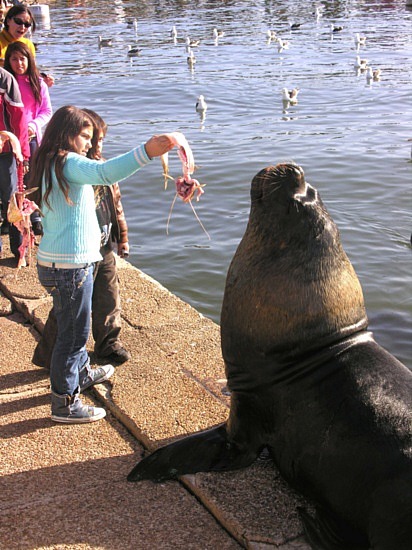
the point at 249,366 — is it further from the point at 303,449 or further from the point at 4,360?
the point at 4,360

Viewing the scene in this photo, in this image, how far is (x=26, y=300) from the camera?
19.2ft

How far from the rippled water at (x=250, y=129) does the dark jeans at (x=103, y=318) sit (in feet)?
9.82

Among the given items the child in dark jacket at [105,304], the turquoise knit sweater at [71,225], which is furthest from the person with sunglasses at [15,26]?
the turquoise knit sweater at [71,225]

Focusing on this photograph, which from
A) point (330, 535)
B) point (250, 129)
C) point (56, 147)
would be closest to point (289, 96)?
point (250, 129)

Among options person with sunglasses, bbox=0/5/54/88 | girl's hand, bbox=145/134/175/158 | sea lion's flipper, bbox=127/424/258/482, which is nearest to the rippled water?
person with sunglasses, bbox=0/5/54/88

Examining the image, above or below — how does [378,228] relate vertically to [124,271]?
below

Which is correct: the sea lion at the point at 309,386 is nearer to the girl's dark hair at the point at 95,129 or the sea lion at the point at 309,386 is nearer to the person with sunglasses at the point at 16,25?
the girl's dark hair at the point at 95,129

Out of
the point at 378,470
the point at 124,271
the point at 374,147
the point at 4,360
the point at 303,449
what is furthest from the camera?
the point at 374,147

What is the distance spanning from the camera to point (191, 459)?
3.73 metres

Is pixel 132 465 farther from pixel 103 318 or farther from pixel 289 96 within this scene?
pixel 289 96

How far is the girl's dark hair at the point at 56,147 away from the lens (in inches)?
160

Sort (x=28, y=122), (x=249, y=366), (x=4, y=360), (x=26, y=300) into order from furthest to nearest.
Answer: (x=28, y=122)
(x=26, y=300)
(x=4, y=360)
(x=249, y=366)

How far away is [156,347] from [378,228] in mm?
6015

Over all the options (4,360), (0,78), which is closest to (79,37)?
(0,78)
